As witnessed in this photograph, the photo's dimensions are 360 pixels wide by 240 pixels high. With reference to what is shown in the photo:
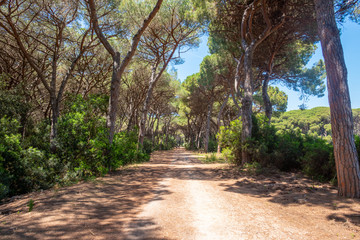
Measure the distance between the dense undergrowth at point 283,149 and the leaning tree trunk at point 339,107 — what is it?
116 centimetres

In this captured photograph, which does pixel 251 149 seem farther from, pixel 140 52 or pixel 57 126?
pixel 140 52

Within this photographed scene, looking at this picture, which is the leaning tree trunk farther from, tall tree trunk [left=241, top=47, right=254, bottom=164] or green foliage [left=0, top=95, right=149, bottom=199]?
green foliage [left=0, top=95, right=149, bottom=199]

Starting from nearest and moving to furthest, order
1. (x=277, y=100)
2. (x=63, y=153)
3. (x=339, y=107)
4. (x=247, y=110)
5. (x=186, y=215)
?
(x=186, y=215)
(x=339, y=107)
(x=63, y=153)
(x=247, y=110)
(x=277, y=100)

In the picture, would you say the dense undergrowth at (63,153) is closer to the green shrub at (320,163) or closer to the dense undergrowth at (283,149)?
the dense undergrowth at (283,149)

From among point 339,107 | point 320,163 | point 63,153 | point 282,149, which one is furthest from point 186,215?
point 282,149

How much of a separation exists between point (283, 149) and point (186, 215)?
5.75 m

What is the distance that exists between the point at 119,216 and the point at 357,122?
48971mm

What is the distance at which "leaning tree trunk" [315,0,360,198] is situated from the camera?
3.93 meters

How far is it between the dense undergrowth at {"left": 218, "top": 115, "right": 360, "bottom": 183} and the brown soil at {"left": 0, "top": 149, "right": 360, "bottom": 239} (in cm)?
96

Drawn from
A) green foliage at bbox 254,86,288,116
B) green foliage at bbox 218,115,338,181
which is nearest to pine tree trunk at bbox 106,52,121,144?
green foliage at bbox 218,115,338,181

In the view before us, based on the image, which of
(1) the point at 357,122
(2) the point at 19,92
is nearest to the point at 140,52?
(2) the point at 19,92

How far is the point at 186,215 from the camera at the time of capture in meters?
3.21

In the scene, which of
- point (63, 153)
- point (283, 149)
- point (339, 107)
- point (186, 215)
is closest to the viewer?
point (186, 215)

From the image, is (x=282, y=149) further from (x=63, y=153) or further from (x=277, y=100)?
(x=277, y=100)
